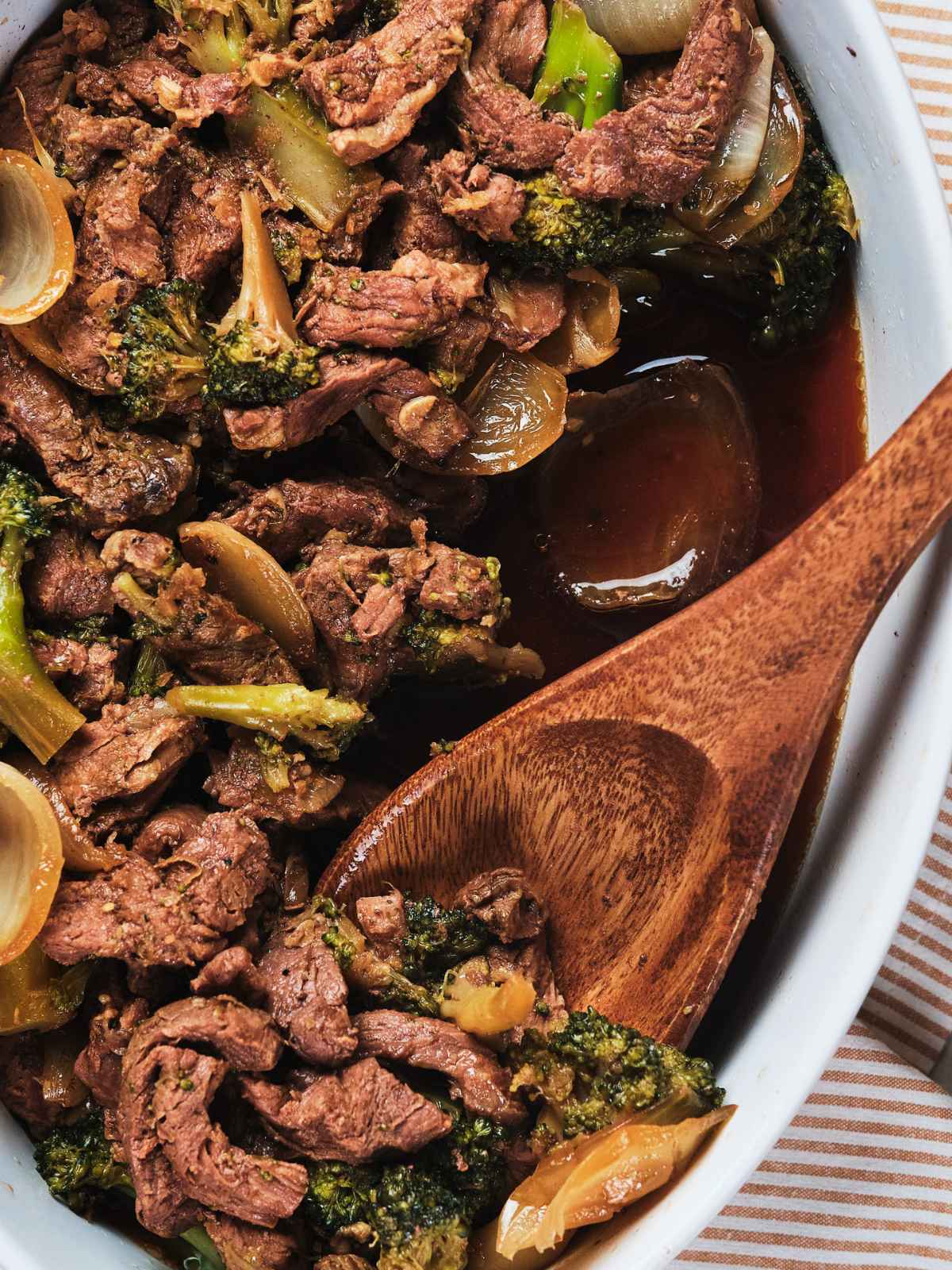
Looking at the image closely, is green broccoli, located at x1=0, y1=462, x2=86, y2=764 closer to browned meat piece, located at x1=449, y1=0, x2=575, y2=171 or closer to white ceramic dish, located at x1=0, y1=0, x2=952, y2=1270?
white ceramic dish, located at x1=0, y1=0, x2=952, y2=1270

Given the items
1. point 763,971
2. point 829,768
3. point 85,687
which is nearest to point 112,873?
point 85,687

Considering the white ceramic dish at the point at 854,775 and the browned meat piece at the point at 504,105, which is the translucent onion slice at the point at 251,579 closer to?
the browned meat piece at the point at 504,105

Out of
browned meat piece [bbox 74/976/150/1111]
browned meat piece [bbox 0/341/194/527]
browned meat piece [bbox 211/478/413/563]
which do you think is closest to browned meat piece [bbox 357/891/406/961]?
browned meat piece [bbox 74/976/150/1111]

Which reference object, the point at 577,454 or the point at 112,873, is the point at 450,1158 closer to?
the point at 112,873

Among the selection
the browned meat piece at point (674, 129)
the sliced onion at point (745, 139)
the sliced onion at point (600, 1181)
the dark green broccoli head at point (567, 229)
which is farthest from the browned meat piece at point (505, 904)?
the sliced onion at point (745, 139)

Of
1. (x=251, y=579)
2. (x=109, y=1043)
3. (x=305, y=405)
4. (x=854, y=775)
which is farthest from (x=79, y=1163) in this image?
(x=854, y=775)

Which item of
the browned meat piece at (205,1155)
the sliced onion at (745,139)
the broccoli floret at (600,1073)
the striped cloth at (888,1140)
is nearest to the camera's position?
the browned meat piece at (205,1155)
